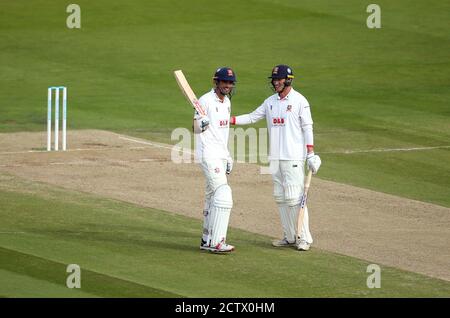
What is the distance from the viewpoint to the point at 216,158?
1495 centimetres

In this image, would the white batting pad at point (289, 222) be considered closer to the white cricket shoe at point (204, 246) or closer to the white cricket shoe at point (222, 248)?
the white cricket shoe at point (222, 248)

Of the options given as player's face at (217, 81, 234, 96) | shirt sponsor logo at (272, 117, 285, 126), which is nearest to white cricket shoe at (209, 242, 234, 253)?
shirt sponsor logo at (272, 117, 285, 126)

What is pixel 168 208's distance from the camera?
17656mm

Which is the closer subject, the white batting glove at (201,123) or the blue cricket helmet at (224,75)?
the white batting glove at (201,123)

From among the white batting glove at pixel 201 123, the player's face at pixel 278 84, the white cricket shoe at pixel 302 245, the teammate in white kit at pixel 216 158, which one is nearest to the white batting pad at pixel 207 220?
the teammate in white kit at pixel 216 158

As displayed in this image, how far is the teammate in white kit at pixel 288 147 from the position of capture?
602 inches

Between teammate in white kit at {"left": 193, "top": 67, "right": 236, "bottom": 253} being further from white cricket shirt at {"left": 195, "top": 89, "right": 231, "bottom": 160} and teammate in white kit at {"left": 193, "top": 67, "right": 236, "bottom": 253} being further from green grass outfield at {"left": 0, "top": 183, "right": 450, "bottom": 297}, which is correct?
green grass outfield at {"left": 0, "top": 183, "right": 450, "bottom": 297}

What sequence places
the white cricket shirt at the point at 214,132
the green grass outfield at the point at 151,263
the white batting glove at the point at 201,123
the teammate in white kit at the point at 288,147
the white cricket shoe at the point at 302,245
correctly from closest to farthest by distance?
the green grass outfield at the point at 151,263, the white batting glove at the point at 201,123, the white cricket shirt at the point at 214,132, the white cricket shoe at the point at 302,245, the teammate in white kit at the point at 288,147

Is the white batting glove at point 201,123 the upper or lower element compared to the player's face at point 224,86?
lower

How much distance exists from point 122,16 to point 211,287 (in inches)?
910

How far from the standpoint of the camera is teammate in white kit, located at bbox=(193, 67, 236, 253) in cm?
1477

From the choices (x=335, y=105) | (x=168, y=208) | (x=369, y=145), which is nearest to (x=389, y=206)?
(x=168, y=208)

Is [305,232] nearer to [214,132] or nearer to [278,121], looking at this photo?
[278,121]
